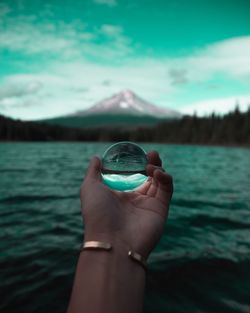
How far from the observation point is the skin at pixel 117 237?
1.88m

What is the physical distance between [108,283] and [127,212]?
0.79m

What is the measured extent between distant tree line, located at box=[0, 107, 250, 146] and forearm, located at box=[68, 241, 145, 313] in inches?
4092

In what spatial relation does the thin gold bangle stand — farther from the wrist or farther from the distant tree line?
the distant tree line

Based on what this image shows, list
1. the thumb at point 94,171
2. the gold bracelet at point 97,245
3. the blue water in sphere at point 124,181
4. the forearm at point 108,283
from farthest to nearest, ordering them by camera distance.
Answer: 1. the blue water in sphere at point 124,181
2. the thumb at point 94,171
3. the gold bracelet at point 97,245
4. the forearm at point 108,283

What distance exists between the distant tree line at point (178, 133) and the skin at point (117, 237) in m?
103

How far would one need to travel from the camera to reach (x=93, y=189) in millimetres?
2750

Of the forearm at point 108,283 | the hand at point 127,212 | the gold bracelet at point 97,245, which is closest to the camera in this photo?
the forearm at point 108,283

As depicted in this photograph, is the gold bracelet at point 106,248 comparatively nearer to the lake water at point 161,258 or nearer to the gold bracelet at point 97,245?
the gold bracelet at point 97,245

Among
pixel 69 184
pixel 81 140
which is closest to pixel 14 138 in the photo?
pixel 81 140

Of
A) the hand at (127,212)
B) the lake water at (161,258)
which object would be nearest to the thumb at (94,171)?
the hand at (127,212)

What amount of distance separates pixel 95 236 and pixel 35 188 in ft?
36.8

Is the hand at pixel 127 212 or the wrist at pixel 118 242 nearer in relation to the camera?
the wrist at pixel 118 242

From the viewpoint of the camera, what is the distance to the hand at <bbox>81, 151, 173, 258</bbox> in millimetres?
2322

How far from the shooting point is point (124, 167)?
12.3 ft
